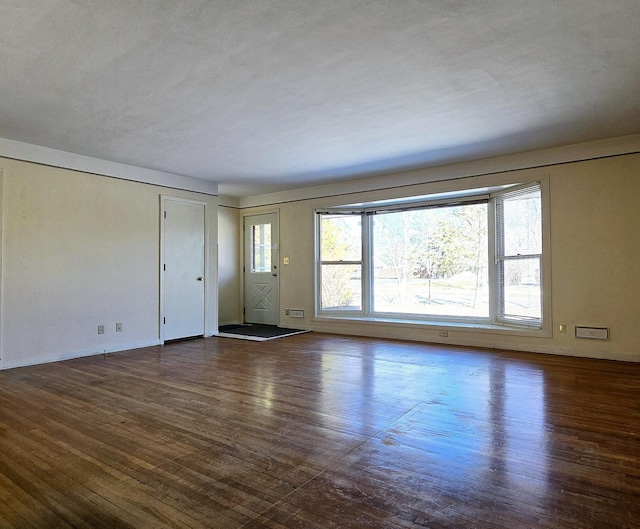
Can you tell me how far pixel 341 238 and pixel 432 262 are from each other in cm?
171

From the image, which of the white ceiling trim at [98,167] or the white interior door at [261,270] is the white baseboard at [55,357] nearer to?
the white ceiling trim at [98,167]

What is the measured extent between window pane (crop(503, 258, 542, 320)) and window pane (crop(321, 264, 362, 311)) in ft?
8.00

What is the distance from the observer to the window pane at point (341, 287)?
7.14 metres

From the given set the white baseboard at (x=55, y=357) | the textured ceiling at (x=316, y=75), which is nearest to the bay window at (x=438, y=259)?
the textured ceiling at (x=316, y=75)

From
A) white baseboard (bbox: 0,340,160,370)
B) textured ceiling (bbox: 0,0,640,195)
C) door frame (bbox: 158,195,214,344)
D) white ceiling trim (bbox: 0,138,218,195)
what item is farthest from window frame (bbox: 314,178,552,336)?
white baseboard (bbox: 0,340,160,370)

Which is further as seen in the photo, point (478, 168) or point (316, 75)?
point (478, 168)

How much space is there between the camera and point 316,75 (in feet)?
10.1

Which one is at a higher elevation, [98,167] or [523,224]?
[98,167]

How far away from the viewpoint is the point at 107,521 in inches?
67.6

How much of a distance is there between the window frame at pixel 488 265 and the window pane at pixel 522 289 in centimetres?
7

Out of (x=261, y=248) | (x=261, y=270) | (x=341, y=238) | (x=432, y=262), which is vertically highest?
(x=341, y=238)

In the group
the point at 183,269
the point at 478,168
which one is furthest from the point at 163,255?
the point at 478,168

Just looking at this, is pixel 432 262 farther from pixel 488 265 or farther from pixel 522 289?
pixel 522 289

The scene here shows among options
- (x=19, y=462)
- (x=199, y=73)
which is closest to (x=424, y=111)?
(x=199, y=73)
